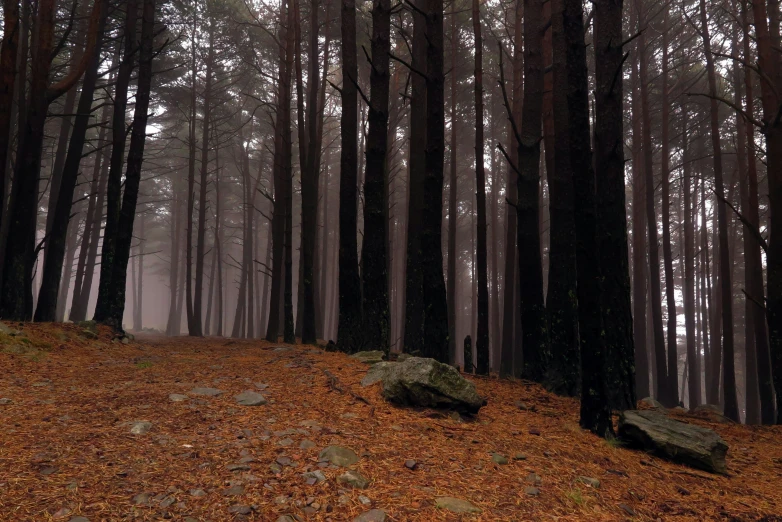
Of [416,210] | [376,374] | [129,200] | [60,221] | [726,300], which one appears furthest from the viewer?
[726,300]

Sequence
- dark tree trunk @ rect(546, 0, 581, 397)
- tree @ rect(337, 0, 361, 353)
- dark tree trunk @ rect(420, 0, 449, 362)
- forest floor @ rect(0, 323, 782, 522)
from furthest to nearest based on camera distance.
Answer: tree @ rect(337, 0, 361, 353) < dark tree trunk @ rect(546, 0, 581, 397) < dark tree trunk @ rect(420, 0, 449, 362) < forest floor @ rect(0, 323, 782, 522)

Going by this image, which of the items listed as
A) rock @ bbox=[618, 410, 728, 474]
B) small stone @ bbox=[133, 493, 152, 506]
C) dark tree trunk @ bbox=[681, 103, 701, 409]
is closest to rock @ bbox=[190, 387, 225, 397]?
small stone @ bbox=[133, 493, 152, 506]

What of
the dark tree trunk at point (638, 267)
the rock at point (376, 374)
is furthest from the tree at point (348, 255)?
the dark tree trunk at point (638, 267)

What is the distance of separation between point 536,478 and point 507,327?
10.4m

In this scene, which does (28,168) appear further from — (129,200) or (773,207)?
(773,207)

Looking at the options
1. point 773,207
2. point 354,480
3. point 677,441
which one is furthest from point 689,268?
point 354,480

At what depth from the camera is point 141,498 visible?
261 cm

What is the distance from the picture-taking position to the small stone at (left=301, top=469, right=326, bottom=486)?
116 inches

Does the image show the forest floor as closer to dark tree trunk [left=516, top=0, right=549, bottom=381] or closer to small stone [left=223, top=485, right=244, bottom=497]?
small stone [left=223, top=485, right=244, bottom=497]

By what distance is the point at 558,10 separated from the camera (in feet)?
27.1

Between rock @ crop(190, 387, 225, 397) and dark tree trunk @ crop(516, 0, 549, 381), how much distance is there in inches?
228

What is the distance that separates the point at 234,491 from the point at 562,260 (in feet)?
22.2

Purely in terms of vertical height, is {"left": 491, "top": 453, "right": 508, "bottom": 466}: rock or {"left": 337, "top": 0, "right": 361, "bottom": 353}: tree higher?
{"left": 337, "top": 0, "right": 361, "bottom": 353}: tree

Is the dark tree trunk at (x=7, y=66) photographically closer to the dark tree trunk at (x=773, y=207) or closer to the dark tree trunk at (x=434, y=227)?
the dark tree trunk at (x=434, y=227)
